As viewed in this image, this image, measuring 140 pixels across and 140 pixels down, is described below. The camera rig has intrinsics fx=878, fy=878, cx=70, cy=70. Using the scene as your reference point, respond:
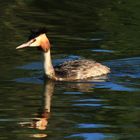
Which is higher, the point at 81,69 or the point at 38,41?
the point at 38,41

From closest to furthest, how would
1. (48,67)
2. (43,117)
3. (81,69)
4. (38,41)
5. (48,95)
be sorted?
1. (43,117)
2. (48,95)
3. (38,41)
4. (48,67)
5. (81,69)

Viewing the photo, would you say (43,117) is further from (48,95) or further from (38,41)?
(38,41)

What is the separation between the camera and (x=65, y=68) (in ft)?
59.6

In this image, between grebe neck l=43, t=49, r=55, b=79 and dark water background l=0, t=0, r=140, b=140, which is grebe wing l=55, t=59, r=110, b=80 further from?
dark water background l=0, t=0, r=140, b=140

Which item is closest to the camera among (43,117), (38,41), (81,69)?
(43,117)

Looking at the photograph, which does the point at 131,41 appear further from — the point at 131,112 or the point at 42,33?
the point at 131,112

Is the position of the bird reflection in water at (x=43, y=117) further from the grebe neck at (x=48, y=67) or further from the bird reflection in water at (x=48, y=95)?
the grebe neck at (x=48, y=67)

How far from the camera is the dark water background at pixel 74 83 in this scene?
44.1 ft

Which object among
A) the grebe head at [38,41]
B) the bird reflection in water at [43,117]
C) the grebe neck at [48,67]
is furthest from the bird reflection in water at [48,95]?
the grebe head at [38,41]

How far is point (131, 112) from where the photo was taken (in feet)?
47.3

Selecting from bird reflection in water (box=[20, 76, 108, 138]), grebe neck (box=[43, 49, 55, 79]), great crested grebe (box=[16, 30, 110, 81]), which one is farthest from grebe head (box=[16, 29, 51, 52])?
bird reflection in water (box=[20, 76, 108, 138])

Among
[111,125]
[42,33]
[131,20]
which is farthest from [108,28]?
[111,125]

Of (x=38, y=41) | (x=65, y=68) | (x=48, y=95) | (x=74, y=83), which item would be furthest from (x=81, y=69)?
(x=48, y=95)

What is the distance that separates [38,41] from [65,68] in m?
0.87
